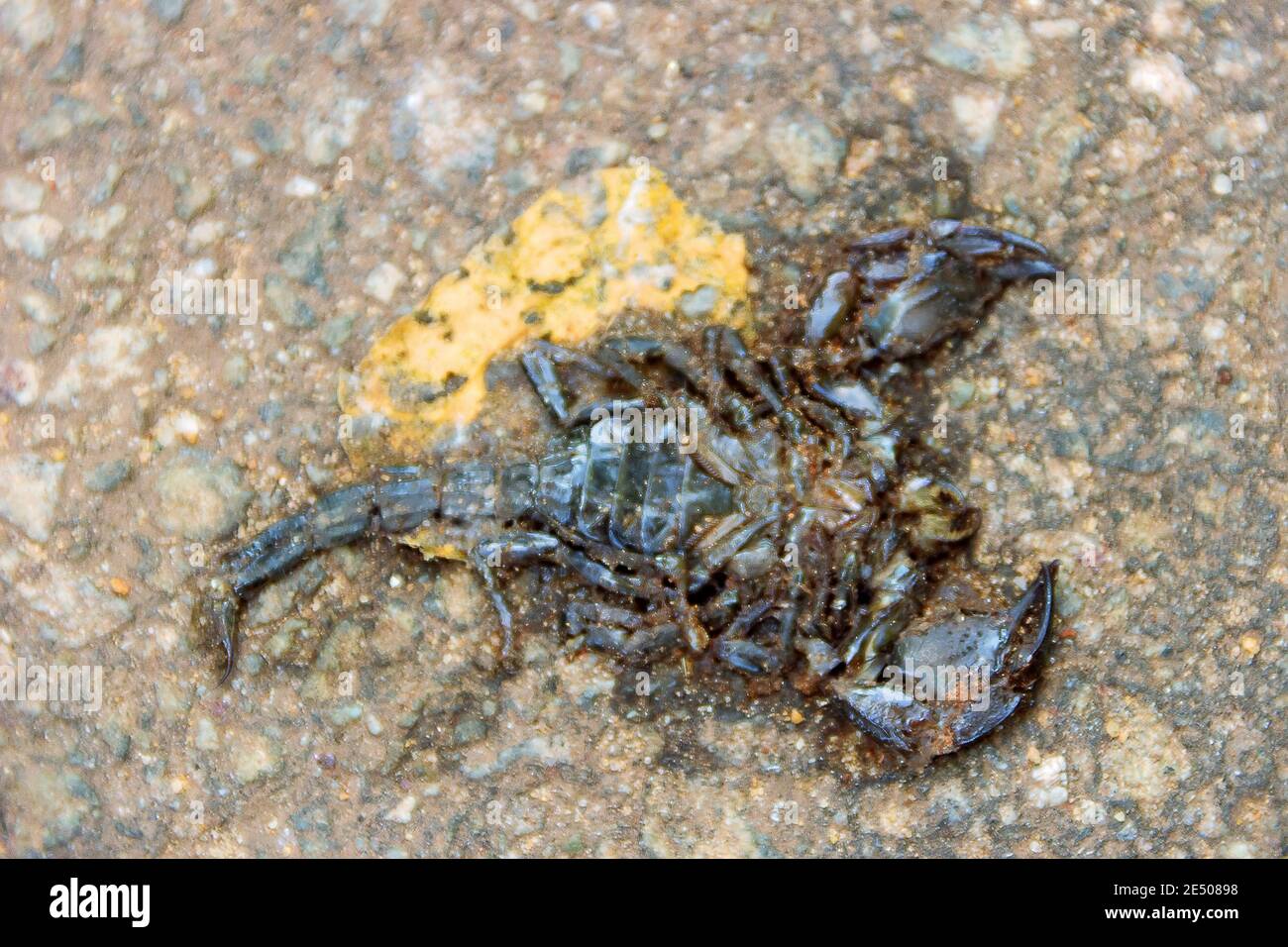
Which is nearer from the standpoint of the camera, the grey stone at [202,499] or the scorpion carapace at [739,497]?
the scorpion carapace at [739,497]

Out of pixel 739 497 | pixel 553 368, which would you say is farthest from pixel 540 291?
pixel 739 497

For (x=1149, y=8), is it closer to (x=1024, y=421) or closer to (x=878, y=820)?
(x=1024, y=421)

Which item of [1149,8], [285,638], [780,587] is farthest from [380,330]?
[1149,8]

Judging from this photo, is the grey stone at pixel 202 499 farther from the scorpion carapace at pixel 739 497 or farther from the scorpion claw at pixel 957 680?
the scorpion claw at pixel 957 680

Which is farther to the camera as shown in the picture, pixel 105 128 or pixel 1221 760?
pixel 105 128

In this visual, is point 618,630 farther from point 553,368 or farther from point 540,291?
point 540,291

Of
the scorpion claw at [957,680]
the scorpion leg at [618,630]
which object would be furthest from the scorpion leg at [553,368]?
the scorpion claw at [957,680]

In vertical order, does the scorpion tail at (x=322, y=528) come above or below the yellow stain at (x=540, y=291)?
below
